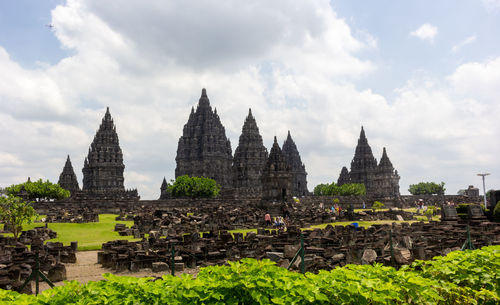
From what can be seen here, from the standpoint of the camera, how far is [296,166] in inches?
4031

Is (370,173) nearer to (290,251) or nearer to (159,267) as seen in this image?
(290,251)

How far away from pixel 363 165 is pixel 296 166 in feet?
57.6

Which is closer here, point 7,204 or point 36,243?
point 36,243

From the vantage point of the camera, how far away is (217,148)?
3647 inches

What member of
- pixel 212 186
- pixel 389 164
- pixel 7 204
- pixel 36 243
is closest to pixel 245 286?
pixel 36 243

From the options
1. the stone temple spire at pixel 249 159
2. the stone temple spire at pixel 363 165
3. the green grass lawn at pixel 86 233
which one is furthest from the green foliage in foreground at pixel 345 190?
the green grass lawn at pixel 86 233

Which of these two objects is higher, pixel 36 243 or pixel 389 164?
pixel 389 164

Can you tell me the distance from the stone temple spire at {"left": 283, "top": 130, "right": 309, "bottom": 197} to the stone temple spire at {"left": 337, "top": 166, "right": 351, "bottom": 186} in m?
9.59

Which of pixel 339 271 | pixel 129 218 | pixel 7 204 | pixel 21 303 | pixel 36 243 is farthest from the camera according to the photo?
pixel 129 218

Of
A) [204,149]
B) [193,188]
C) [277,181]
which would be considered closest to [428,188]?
[204,149]

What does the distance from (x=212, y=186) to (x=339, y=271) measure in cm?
6583

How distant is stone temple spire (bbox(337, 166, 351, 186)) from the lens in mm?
100812

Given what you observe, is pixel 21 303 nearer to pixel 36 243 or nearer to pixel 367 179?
pixel 36 243

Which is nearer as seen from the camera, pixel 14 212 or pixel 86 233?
pixel 14 212
